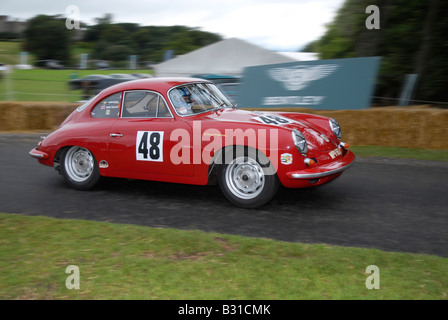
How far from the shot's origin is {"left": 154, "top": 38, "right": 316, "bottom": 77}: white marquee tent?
1677 cm

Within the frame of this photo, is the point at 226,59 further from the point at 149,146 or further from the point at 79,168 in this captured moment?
the point at 149,146

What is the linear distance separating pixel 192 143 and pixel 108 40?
60138 millimetres

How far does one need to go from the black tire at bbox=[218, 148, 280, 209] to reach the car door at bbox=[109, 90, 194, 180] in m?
0.45

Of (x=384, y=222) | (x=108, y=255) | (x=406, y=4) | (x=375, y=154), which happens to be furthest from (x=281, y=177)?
(x=406, y=4)

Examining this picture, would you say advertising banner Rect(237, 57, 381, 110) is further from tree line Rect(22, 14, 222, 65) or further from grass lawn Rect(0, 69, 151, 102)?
tree line Rect(22, 14, 222, 65)

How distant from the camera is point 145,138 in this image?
17.8ft

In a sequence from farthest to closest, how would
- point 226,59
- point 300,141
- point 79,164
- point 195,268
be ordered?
point 226,59, point 79,164, point 300,141, point 195,268

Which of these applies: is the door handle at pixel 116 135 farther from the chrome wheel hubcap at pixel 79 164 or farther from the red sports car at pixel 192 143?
the chrome wheel hubcap at pixel 79 164

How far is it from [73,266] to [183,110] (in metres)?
2.49

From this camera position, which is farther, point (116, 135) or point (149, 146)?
point (116, 135)

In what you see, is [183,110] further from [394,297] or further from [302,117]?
[394,297]

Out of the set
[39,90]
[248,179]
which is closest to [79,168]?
[248,179]

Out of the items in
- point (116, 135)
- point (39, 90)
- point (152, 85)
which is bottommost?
point (116, 135)

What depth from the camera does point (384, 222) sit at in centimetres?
468
